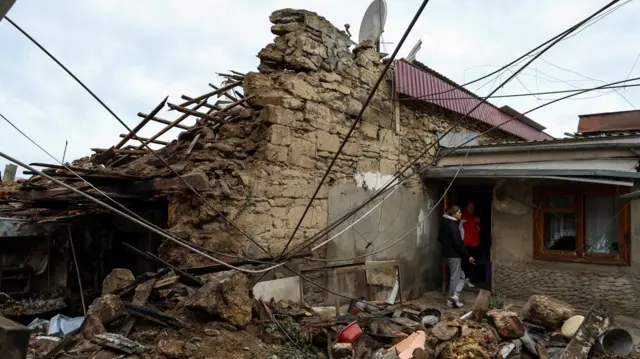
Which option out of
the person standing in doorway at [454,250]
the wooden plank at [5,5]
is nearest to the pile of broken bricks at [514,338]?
the person standing in doorway at [454,250]

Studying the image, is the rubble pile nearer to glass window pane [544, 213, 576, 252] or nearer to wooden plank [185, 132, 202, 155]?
wooden plank [185, 132, 202, 155]

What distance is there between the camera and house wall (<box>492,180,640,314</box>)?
21.5ft

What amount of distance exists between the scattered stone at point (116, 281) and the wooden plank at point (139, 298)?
29 centimetres

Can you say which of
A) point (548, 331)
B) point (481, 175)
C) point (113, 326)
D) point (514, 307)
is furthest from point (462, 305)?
point (113, 326)

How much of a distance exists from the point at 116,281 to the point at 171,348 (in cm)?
140

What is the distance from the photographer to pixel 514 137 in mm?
12070

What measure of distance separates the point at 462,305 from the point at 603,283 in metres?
2.21

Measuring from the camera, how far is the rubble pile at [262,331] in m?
3.61

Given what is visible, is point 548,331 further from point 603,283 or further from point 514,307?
point 603,283

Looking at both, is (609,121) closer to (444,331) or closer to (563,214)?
(563,214)

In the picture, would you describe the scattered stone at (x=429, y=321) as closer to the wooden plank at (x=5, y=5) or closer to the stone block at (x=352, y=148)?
the stone block at (x=352, y=148)

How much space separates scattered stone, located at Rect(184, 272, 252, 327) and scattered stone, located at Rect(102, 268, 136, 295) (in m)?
0.82

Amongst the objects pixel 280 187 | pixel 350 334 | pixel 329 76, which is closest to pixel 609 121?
pixel 329 76

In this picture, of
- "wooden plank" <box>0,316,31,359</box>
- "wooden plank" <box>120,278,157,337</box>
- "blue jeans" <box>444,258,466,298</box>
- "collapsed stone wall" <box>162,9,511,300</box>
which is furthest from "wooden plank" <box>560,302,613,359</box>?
"wooden plank" <box>0,316,31,359</box>
